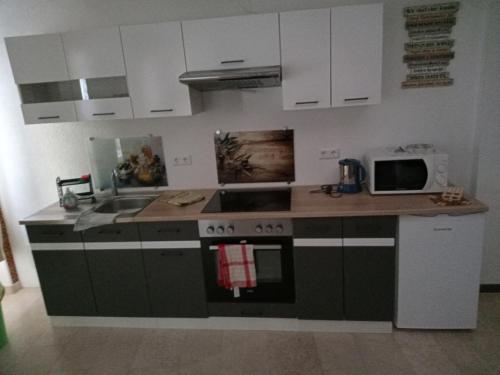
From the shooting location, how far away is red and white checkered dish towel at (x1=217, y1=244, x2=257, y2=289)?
94.7 inches

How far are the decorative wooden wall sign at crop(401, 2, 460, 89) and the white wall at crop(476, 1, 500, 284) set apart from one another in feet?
0.80

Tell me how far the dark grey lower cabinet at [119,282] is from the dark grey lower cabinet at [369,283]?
156 centimetres

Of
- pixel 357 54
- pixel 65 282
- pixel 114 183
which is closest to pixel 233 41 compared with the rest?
pixel 357 54

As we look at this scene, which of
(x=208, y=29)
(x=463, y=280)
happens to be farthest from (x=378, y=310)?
(x=208, y=29)

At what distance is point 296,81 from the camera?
2.38 meters

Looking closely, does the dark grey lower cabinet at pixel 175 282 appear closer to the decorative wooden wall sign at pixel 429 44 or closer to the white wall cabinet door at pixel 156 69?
the white wall cabinet door at pixel 156 69

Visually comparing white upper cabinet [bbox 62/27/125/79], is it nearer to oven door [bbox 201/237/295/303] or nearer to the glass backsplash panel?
the glass backsplash panel

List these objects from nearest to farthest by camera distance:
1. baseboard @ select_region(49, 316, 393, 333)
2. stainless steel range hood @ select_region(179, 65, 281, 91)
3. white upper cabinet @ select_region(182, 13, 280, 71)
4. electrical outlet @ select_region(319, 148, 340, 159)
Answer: stainless steel range hood @ select_region(179, 65, 281, 91) < white upper cabinet @ select_region(182, 13, 280, 71) < baseboard @ select_region(49, 316, 393, 333) < electrical outlet @ select_region(319, 148, 340, 159)

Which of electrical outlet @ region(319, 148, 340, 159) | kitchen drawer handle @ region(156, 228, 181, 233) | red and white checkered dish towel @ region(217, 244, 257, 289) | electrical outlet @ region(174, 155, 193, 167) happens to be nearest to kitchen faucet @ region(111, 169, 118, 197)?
electrical outlet @ region(174, 155, 193, 167)

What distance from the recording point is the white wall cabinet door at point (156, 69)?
241cm

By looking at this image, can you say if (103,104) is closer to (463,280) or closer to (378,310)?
(378,310)

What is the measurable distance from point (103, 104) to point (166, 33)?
731 millimetres

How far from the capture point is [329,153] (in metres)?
2.83

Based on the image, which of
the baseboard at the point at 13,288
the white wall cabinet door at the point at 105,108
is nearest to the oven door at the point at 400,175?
the white wall cabinet door at the point at 105,108
